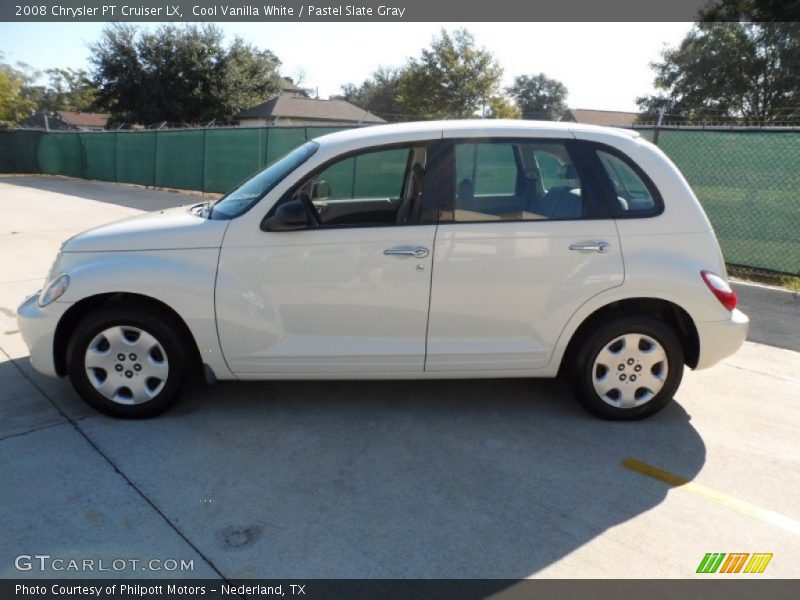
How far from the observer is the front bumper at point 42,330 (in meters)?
3.61

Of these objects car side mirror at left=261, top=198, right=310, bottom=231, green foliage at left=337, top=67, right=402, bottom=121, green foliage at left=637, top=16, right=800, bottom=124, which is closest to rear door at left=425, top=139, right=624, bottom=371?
car side mirror at left=261, top=198, right=310, bottom=231

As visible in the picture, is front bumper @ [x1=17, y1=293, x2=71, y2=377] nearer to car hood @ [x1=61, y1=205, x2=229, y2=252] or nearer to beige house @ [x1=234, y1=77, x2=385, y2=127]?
car hood @ [x1=61, y1=205, x2=229, y2=252]

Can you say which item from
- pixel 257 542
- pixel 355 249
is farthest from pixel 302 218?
pixel 257 542

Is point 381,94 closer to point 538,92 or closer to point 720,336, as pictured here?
point 538,92

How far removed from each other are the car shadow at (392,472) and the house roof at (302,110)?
35.2 meters

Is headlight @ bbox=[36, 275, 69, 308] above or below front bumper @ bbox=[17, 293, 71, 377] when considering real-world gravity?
above

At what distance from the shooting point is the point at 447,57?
44.3m

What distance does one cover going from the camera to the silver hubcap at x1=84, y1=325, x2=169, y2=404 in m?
3.63

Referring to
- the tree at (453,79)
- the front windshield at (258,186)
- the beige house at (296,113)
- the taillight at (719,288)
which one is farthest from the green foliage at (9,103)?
the taillight at (719,288)

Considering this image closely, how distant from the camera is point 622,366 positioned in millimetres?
3762

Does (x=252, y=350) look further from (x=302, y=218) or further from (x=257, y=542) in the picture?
(x=257, y=542)

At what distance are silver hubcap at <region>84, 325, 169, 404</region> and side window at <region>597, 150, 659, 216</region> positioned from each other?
2.99 meters

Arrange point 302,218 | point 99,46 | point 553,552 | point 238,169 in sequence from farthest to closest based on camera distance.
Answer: point 99,46
point 238,169
point 302,218
point 553,552

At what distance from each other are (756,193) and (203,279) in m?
6.88
